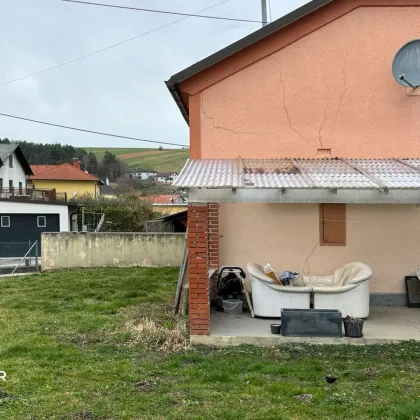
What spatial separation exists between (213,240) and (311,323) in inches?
112

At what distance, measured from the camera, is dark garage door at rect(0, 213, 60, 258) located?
32.9m

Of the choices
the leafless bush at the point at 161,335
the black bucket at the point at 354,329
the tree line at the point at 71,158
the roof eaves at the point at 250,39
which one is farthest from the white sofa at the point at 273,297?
the tree line at the point at 71,158

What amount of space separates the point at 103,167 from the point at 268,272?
71.8 m

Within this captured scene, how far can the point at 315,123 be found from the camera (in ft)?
28.5

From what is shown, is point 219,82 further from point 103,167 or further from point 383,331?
point 103,167

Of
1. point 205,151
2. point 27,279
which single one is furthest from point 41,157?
point 205,151

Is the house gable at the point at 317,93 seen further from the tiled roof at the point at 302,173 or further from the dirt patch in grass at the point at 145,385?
the dirt patch in grass at the point at 145,385

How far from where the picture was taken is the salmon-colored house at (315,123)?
850 centimetres

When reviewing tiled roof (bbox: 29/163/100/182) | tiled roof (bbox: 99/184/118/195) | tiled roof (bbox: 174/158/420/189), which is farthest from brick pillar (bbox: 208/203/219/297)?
tiled roof (bbox: 99/184/118/195)

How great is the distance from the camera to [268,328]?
7012 mm

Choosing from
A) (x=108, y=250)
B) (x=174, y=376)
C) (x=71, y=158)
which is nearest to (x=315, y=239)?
(x=174, y=376)

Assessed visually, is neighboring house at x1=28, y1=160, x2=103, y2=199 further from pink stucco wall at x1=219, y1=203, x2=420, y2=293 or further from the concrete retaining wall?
pink stucco wall at x1=219, y1=203, x2=420, y2=293

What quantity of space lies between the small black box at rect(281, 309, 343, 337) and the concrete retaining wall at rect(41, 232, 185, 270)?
11.1m

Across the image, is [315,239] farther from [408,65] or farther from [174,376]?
[174,376]
